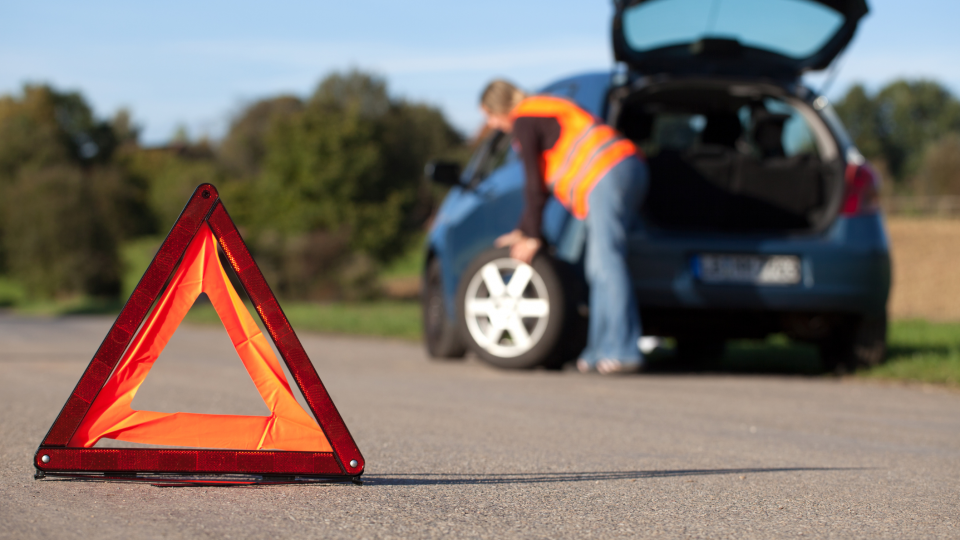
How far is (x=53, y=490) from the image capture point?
9.50 feet

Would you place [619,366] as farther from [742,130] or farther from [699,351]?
[699,351]

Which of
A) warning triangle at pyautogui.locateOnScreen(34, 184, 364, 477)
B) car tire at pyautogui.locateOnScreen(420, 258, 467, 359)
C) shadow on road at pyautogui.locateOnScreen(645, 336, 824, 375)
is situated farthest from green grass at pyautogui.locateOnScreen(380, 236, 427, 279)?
warning triangle at pyautogui.locateOnScreen(34, 184, 364, 477)

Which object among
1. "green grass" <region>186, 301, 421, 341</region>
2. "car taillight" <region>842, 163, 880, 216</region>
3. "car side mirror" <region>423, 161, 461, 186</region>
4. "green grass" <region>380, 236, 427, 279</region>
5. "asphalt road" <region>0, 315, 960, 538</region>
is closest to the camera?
"asphalt road" <region>0, 315, 960, 538</region>

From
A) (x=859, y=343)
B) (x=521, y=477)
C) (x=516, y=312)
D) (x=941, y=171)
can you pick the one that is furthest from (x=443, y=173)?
(x=941, y=171)

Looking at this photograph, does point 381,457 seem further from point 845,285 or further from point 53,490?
point 845,285

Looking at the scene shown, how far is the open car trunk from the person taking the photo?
680 centimetres

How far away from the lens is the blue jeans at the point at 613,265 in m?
6.10

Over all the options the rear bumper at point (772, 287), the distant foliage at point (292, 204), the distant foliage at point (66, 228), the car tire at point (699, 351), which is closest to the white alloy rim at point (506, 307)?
the rear bumper at point (772, 287)

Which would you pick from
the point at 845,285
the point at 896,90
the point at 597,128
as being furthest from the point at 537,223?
the point at 896,90

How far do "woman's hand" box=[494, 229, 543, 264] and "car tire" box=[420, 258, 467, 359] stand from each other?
46.3 inches

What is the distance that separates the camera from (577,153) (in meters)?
6.46

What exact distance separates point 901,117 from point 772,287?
8775cm

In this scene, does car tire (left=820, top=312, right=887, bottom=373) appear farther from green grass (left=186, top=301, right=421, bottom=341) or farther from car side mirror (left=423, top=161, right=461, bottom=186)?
green grass (left=186, top=301, right=421, bottom=341)

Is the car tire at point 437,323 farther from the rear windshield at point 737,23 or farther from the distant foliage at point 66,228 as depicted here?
the distant foliage at point 66,228
